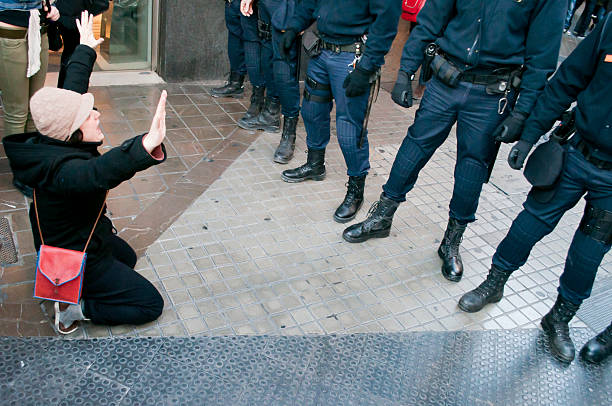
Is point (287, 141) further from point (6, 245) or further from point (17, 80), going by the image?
point (6, 245)

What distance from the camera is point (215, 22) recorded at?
635cm

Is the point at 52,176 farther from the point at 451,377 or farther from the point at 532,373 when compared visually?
the point at 532,373

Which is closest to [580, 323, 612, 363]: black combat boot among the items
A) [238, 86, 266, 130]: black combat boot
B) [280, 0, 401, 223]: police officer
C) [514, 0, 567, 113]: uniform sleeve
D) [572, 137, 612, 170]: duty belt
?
[572, 137, 612, 170]: duty belt

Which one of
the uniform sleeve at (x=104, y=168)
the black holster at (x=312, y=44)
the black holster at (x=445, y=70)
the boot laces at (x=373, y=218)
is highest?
the black holster at (x=445, y=70)

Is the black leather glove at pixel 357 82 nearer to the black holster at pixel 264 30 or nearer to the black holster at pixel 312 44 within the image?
the black holster at pixel 312 44

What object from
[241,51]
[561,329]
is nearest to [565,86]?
[561,329]

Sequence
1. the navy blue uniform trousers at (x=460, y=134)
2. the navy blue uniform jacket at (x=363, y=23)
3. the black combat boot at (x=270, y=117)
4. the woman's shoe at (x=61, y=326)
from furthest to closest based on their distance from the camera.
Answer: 1. the black combat boot at (x=270, y=117)
2. the navy blue uniform jacket at (x=363, y=23)
3. the navy blue uniform trousers at (x=460, y=134)
4. the woman's shoe at (x=61, y=326)

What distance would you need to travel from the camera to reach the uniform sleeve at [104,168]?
250cm

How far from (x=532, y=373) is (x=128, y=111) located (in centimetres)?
413

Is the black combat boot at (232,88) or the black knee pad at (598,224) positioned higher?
the black knee pad at (598,224)

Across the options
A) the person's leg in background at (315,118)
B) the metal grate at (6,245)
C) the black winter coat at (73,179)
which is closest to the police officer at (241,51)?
the person's leg in background at (315,118)

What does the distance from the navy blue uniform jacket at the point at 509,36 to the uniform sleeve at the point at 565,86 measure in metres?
0.12

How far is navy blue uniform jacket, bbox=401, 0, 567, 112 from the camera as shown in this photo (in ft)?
10.7

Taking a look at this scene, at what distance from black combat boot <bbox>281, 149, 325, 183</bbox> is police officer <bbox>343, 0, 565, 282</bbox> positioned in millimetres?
890
